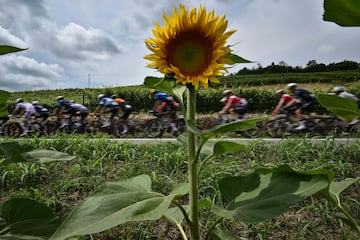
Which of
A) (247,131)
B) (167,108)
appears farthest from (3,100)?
(167,108)

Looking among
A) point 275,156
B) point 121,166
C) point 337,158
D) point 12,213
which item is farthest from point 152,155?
point 12,213

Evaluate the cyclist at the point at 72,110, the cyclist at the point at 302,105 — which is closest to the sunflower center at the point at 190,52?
the cyclist at the point at 302,105

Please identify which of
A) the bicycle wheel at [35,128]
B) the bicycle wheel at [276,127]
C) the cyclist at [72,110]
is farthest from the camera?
the cyclist at [72,110]

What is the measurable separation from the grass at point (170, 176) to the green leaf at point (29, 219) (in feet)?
3.25

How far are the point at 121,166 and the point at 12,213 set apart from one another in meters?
2.04

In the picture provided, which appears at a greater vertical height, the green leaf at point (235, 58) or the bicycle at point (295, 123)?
the green leaf at point (235, 58)

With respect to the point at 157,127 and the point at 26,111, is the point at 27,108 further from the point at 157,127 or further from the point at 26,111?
the point at 157,127

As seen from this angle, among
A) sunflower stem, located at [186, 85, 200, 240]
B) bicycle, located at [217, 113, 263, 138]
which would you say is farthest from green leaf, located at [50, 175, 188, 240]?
bicycle, located at [217, 113, 263, 138]

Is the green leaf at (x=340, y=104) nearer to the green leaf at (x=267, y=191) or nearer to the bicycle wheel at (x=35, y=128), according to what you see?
the green leaf at (x=267, y=191)

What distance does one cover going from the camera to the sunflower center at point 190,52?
25.6 inches

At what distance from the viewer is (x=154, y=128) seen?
623 cm

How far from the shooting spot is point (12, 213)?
24.8 inches

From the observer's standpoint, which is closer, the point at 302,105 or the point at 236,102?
the point at 302,105

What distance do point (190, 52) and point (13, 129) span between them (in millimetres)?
6985
